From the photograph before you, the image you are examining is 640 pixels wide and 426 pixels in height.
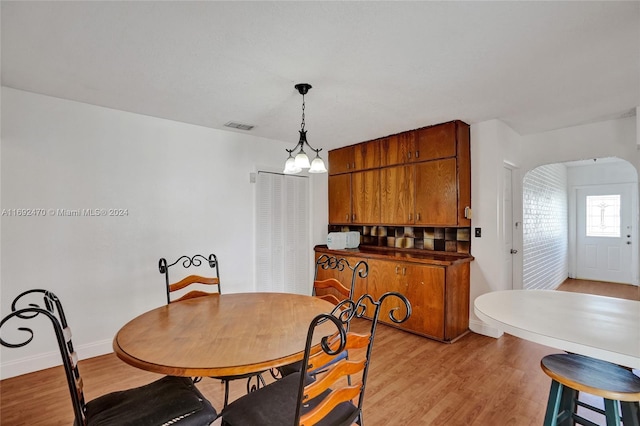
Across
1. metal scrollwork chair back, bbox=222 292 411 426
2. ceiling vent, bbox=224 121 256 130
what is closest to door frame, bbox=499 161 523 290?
ceiling vent, bbox=224 121 256 130

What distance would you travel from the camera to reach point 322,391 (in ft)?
3.50

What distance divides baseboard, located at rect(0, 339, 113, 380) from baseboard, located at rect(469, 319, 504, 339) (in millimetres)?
3981

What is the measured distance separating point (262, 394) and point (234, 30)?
6.58ft

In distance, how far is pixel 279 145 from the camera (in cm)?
435

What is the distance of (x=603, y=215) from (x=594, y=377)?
6524mm

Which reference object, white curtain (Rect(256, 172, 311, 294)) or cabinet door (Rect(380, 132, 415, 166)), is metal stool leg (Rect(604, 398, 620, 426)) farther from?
white curtain (Rect(256, 172, 311, 294))

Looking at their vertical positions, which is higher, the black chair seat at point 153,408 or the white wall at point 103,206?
the white wall at point 103,206

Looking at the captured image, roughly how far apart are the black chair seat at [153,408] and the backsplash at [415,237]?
3.27m

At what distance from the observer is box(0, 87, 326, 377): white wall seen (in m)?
2.62

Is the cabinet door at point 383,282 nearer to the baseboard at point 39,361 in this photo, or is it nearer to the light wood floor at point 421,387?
the light wood floor at point 421,387

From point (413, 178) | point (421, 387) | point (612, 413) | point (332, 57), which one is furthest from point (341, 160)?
point (612, 413)

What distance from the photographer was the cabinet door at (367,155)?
4.29m

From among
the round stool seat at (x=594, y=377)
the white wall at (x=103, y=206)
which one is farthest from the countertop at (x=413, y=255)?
the round stool seat at (x=594, y=377)

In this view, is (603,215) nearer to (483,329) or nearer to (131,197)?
(483,329)
